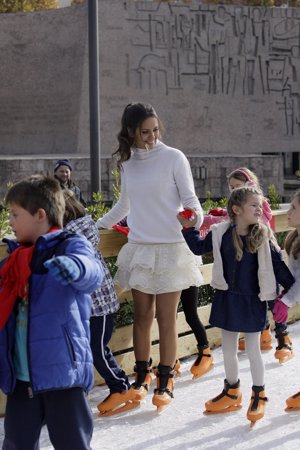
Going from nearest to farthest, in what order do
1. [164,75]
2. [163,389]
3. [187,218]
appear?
[187,218] < [163,389] < [164,75]

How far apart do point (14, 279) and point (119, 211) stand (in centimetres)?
178

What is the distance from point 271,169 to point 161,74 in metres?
4.37

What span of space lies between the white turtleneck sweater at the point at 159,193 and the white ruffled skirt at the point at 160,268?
0.16 feet

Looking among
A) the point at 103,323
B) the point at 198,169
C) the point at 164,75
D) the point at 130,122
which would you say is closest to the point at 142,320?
the point at 103,323

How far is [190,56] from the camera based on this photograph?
20.5m

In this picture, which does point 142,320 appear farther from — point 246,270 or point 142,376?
point 246,270

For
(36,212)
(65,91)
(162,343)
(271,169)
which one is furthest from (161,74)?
(36,212)

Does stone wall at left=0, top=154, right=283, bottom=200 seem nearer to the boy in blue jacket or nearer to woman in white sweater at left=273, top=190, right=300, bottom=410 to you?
woman in white sweater at left=273, top=190, right=300, bottom=410

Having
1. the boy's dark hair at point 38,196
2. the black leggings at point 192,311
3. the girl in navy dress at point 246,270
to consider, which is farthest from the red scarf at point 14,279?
the black leggings at point 192,311

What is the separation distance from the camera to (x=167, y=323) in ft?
13.5

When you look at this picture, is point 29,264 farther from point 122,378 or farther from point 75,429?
point 122,378

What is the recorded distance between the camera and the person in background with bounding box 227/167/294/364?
4770mm

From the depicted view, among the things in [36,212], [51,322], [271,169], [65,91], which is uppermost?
[65,91]

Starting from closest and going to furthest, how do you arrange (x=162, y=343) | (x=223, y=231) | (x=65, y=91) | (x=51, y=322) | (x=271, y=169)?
(x=51, y=322) < (x=223, y=231) < (x=162, y=343) < (x=271, y=169) < (x=65, y=91)
